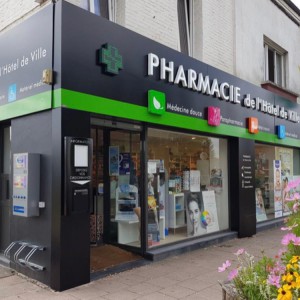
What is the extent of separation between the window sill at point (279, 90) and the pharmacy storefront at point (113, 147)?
73 cm

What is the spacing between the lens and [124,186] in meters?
7.18

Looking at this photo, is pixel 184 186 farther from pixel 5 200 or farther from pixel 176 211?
pixel 5 200

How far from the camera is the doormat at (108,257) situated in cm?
605

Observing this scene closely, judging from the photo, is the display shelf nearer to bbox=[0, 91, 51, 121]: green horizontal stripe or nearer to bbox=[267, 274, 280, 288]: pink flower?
bbox=[0, 91, 51, 121]: green horizontal stripe

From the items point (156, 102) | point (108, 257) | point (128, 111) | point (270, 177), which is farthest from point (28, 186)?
point (270, 177)

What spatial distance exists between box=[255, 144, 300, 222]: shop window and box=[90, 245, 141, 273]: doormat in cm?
476

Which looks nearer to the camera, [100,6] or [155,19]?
[100,6]

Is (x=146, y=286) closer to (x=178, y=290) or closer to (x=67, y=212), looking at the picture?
(x=178, y=290)

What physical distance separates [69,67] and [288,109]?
8.56 m

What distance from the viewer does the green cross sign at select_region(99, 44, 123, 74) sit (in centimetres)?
570

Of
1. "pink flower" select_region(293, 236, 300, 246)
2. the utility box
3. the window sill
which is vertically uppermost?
the window sill

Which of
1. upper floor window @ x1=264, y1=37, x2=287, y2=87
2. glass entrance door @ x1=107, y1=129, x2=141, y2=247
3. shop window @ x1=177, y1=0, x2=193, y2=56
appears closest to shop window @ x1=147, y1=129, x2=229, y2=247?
glass entrance door @ x1=107, y1=129, x2=141, y2=247

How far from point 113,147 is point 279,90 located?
6.73m

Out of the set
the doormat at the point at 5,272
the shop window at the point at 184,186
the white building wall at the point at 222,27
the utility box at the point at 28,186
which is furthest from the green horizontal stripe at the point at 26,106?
the doormat at the point at 5,272
